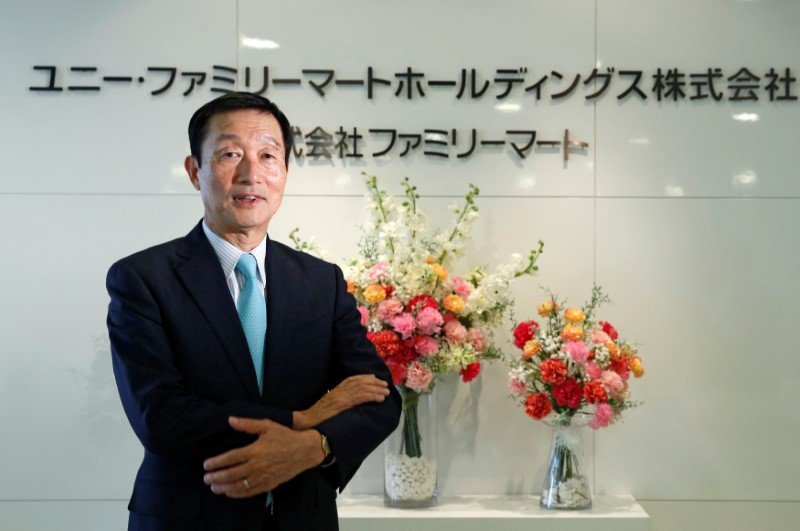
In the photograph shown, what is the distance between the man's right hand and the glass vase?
124cm

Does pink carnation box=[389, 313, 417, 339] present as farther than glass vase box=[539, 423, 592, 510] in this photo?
No

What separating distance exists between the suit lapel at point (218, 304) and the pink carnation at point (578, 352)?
54.6 inches

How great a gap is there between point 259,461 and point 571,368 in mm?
1524

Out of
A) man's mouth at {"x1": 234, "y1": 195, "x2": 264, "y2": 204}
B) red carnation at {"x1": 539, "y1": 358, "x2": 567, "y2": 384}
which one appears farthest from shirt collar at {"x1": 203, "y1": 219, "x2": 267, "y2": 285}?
red carnation at {"x1": 539, "y1": 358, "x2": 567, "y2": 384}

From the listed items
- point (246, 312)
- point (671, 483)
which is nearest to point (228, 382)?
point (246, 312)

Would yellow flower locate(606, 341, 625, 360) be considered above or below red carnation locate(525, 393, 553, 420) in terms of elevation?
above

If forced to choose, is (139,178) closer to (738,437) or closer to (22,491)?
(22,491)

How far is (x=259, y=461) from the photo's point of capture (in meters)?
2.08

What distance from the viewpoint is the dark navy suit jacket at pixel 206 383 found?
2.10m

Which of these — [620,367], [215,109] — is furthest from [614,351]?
[215,109]

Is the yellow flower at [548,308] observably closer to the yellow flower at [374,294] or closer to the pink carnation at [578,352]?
the pink carnation at [578,352]

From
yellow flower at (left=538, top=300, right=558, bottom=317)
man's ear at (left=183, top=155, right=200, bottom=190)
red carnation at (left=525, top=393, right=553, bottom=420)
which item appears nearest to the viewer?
man's ear at (left=183, top=155, right=200, bottom=190)

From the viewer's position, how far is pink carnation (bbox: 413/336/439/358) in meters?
3.27

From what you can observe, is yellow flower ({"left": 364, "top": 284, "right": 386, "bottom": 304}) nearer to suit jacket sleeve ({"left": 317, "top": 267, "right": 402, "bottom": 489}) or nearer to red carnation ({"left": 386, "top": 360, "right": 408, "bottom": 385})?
red carnation ({"left": 386, "top": 360, "right": 408, "bottom": 385})
